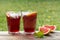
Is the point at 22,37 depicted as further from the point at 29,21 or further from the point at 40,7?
the point at 40,7

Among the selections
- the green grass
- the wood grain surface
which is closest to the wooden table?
the wood grain surface

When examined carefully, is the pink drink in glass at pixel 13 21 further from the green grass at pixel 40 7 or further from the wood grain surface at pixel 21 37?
the green grass at pixel 40 7

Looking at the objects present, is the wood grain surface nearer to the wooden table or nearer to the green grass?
the wooden table

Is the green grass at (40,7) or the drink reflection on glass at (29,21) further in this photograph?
the green grass at (40,7)

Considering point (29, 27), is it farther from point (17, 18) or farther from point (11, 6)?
point (11, 6)

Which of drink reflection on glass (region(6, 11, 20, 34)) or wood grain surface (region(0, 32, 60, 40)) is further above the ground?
drink reflection on glass (region(6, 11, 20, 34))

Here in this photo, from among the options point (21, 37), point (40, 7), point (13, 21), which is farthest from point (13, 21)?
point (40, 7)

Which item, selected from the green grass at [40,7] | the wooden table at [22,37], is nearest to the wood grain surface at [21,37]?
the wooden table at [22,37]

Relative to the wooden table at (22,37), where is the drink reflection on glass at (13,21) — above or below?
above
